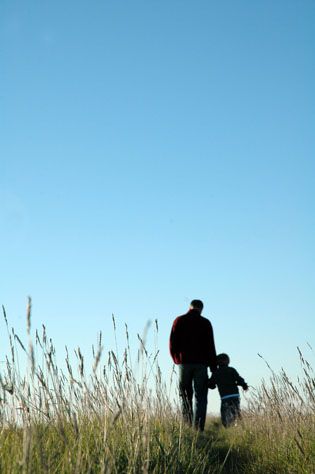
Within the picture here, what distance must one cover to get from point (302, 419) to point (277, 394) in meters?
0.70

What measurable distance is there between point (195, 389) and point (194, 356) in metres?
0.40

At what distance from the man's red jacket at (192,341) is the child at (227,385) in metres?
1.23

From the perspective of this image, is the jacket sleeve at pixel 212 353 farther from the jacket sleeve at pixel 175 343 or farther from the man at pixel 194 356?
the jacket sleeve at pixel 175 343

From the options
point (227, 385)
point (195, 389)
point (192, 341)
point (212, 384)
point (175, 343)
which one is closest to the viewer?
point (195, 389)

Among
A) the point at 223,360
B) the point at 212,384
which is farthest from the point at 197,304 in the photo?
the point at 223,360

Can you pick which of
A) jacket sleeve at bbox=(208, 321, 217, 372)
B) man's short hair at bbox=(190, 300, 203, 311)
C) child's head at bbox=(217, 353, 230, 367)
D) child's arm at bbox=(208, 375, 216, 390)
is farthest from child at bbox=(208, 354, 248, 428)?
man's short hair at bbox=(190, 300, 203, 311)

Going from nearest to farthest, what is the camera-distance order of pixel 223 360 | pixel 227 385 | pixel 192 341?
pixel 192 341
pixel 227 385
pixel 223 360

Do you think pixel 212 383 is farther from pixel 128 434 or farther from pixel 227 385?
pixel 128 434

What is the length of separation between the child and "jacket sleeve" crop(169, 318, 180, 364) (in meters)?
1.34

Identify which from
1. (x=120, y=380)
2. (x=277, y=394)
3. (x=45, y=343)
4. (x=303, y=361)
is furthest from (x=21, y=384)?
(x=277, y=394)

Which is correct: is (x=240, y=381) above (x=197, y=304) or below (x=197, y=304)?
below

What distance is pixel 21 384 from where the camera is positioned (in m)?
3.58

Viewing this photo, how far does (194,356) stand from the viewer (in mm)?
7164

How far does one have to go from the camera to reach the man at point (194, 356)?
23.2 ft
